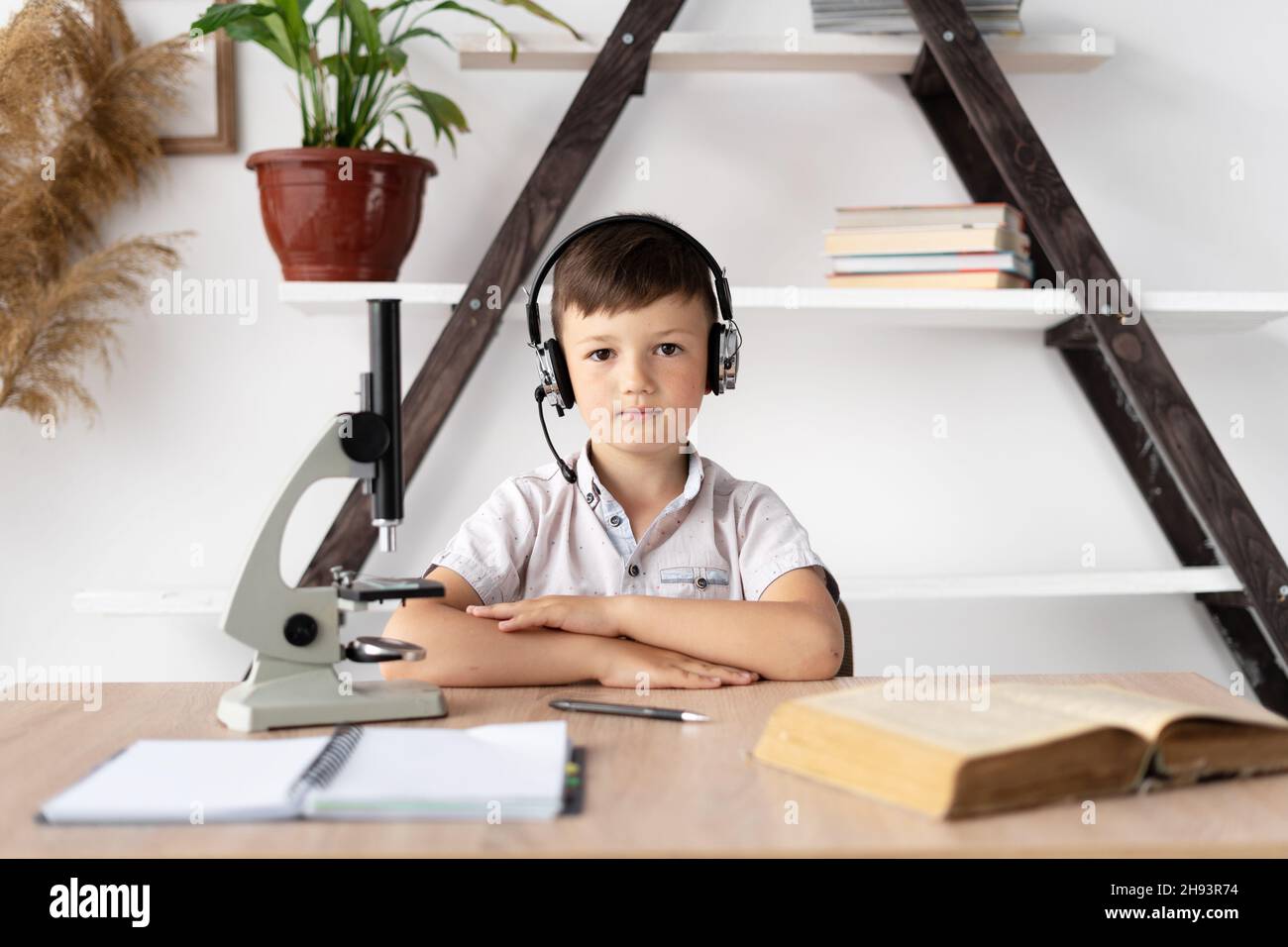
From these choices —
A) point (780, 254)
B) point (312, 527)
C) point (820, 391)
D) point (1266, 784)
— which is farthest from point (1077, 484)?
point (1266, 784)

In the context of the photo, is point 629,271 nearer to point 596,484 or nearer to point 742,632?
point 596,484

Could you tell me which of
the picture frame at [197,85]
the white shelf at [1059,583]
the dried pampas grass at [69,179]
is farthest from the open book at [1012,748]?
the picture frame at [197,85]

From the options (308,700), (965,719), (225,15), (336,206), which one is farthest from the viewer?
(336,206)

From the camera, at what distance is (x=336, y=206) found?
2.03 m

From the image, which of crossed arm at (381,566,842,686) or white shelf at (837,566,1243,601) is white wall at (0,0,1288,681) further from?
crossed arm at (381,566,842,686)

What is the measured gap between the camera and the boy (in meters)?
1.22

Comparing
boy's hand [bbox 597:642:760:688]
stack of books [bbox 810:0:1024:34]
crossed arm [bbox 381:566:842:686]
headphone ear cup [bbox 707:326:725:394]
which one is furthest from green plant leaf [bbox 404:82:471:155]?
boy's hand [bbox 597:642:760:688]

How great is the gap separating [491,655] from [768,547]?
42cm

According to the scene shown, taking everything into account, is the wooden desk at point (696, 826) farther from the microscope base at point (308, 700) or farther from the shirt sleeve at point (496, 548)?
the shirt sleeve at point (496, 548)

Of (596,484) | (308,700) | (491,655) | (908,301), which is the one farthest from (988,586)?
(308,700)

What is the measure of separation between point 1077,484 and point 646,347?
130cm

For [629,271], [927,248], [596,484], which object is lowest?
[596,484]

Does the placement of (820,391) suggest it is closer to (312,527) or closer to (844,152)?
(844,152)
